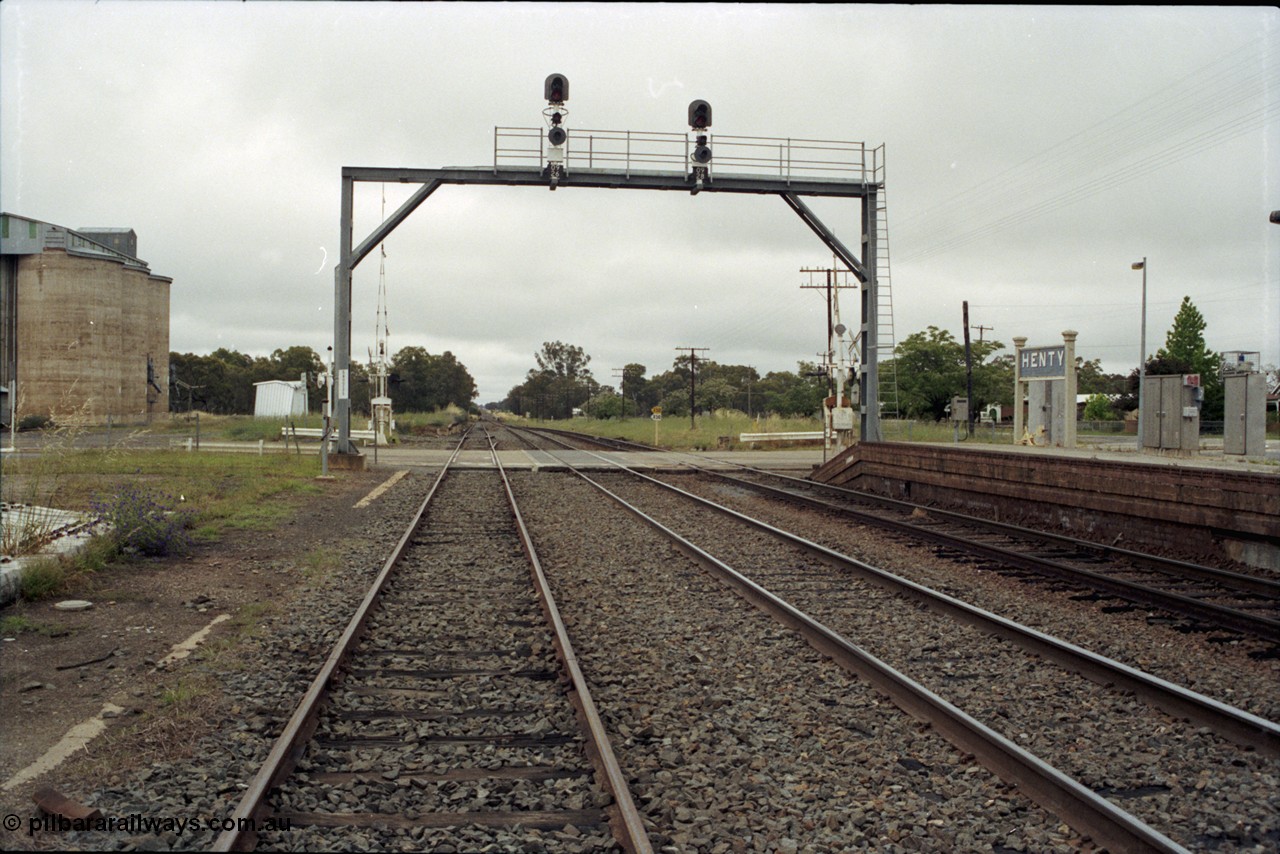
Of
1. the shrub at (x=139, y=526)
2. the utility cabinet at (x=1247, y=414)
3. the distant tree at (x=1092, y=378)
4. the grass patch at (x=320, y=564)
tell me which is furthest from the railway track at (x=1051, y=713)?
the distant tree at (x=1092, y=378)

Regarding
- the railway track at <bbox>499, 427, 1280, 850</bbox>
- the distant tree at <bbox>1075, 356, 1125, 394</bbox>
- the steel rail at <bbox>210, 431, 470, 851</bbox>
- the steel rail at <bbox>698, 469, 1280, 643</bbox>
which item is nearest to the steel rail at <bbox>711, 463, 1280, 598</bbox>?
the steel rail at <bbox>698, 469, 1280, 643</bbox>

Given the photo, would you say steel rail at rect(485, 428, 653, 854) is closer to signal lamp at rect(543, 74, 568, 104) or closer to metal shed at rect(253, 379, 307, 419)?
signal lamp at rect(543, 74, 568, 104)

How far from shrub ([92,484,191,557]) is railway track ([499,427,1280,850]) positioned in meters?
6.30

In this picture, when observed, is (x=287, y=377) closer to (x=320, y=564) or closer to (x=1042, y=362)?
(x=1042, y=362)

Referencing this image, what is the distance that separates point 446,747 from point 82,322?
45.3 meters

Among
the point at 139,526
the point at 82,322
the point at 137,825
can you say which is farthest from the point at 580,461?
the point at 82,322

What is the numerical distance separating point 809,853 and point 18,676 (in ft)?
16.1

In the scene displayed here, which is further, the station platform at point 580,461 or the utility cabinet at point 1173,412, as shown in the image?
the station platform at point 580,461

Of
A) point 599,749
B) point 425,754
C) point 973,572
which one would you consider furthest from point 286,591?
point 973,572

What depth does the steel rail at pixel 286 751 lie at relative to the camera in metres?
3.40

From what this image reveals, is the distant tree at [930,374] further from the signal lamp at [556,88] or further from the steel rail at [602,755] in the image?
the steel rail at [602,755]

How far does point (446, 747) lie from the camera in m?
4.46

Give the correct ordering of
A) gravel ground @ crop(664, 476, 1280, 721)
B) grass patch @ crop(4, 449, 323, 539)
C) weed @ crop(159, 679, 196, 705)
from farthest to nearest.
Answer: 1. grass patch @ crop(4, 449, 323, 539)
2. gravel ground @ crop(664, 476, 1280, 721)
3. weed @ crop(159, 679, 196, 705)

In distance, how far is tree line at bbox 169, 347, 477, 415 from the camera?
3322 inches
